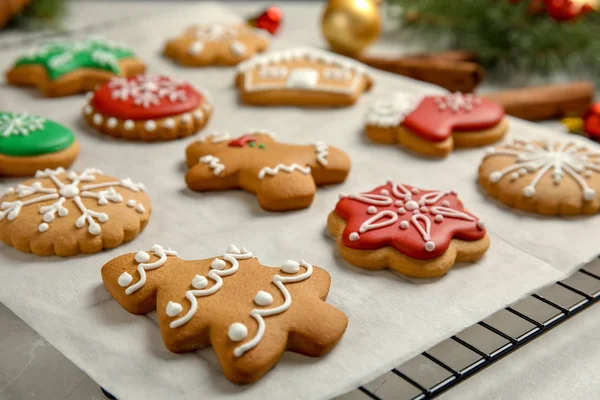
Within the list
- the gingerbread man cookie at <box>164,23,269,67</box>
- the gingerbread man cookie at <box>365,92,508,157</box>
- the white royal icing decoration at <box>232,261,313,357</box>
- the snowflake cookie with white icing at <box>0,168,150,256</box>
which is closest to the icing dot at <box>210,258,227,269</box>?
the white royal icing decoration at <box>232,261,313,357</box>

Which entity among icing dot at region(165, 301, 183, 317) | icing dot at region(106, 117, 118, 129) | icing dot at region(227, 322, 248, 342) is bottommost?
icing dot at region(106, 117, 118, 129)

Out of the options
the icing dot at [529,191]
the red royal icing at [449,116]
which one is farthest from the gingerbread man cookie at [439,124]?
the icing dot at [529,191]

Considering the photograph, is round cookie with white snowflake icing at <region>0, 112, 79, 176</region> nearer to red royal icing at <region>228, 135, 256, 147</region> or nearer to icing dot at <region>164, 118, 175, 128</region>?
icing dot at <region>164, 118, 175, 128</region>

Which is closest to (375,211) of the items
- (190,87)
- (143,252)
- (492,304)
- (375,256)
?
(375,256)

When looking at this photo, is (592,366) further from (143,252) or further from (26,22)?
(26,22)

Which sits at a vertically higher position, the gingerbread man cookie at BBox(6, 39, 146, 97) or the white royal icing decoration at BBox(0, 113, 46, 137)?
the white royal icing decoration at BBox(0, 113, 46, 137)

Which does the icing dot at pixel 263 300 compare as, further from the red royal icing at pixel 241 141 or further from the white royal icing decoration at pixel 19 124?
the white royal icing decoration at pixel 19 124

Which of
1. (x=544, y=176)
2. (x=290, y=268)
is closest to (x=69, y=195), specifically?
(x=290, y=268)
